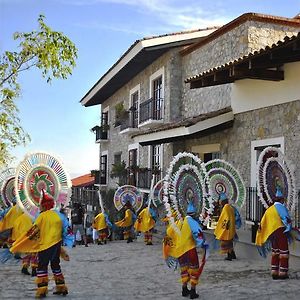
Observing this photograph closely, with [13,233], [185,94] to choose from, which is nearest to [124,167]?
[185,94]

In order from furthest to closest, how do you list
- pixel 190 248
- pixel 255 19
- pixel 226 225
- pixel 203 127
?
1. pixel 255 19
2. pixel 203 127
3. pixel 226 225
4. pixel 190 248

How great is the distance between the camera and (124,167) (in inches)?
776

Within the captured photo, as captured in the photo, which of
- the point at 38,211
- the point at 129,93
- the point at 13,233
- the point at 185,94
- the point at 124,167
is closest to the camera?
the point at 38,211

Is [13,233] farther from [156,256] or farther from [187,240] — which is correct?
[187,240]

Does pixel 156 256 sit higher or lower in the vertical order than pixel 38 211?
lower

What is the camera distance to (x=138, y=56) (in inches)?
672

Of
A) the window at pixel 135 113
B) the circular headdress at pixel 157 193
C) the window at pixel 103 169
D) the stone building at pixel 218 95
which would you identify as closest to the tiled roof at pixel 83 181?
the window at pixel 103 169

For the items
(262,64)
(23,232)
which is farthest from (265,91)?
(23,232)

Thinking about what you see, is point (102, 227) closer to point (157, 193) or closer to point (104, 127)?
point (157, 193)

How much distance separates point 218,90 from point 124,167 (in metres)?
7.19

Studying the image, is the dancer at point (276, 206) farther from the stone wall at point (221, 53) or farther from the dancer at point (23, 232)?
the stone wall at point (221, 53)

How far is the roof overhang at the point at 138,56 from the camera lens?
15609 millimetres

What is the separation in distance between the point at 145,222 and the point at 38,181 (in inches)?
235

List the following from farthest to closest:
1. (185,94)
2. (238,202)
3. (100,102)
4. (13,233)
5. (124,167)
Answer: (100,102) < (124,167) < (185,94) < (238,202) < (13,233)
